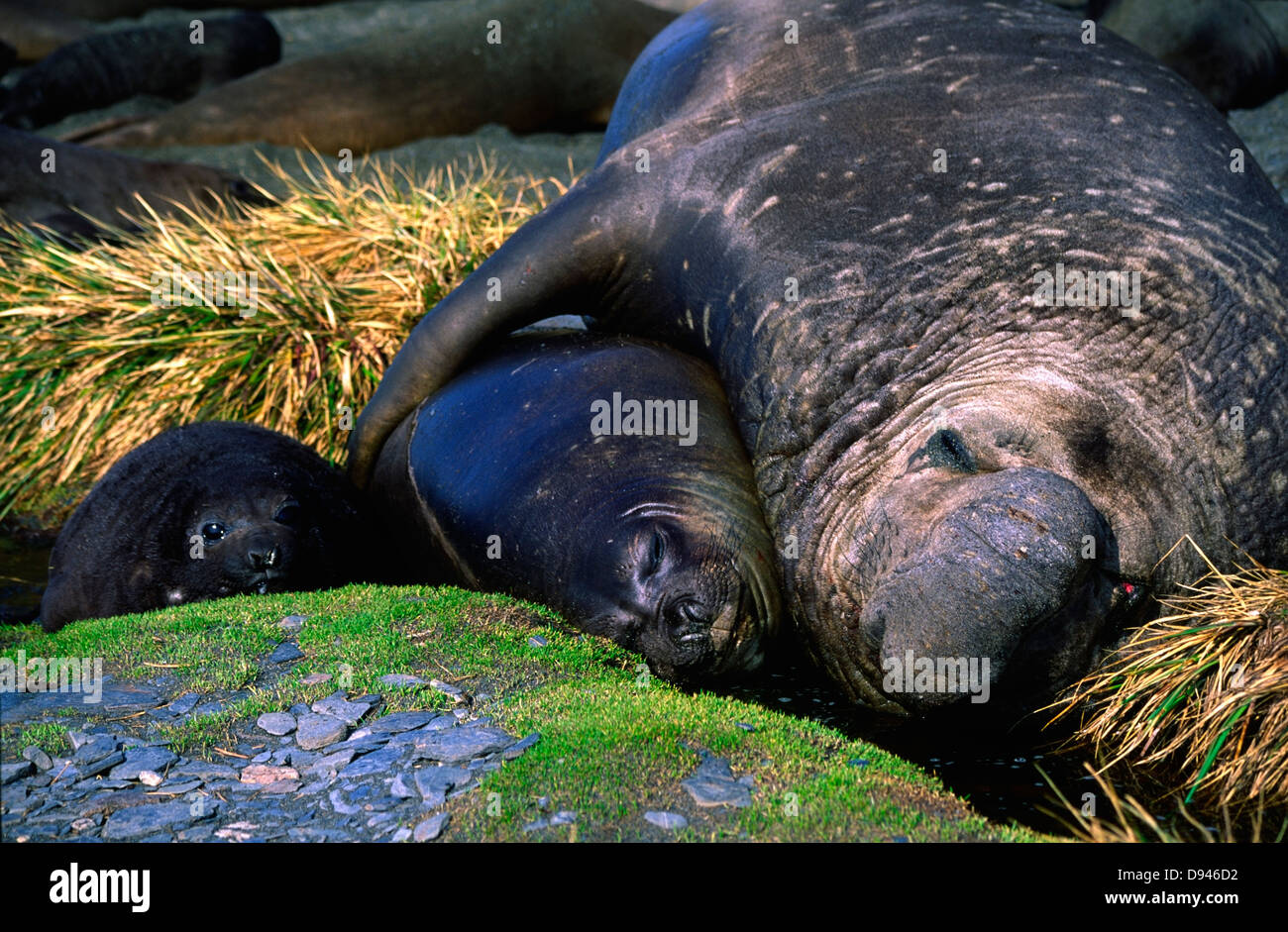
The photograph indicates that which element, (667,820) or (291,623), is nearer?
(667,820)

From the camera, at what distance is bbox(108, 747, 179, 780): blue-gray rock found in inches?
150

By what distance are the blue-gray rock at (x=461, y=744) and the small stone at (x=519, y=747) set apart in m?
0.03

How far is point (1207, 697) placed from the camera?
448 cm

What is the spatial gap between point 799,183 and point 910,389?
1064 mm

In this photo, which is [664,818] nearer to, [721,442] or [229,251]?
[721,442]

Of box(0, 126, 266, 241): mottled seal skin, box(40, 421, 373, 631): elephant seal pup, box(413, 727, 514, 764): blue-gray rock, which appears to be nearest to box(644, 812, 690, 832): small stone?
box(413, 727, 514, 764): blue-gray rock

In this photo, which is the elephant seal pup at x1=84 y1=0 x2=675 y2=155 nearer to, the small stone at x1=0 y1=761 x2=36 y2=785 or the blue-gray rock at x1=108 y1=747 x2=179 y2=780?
the blue-gray rock at x1=108 y1=747 x2=179 y2=780

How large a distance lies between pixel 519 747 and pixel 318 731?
0.59 meters

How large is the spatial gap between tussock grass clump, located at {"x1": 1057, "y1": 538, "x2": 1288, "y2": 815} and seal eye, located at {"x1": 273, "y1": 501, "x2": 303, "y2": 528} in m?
3.18

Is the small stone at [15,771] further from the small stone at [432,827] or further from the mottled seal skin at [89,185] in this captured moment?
the mottled seal skin at [89,185]

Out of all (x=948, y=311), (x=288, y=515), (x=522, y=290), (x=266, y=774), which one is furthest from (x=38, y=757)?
(x=948, y=311)

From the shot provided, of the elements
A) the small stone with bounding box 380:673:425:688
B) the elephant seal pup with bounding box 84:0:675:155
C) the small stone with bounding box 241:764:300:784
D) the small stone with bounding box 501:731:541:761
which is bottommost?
the small stone with bounding box 241:764:300:784

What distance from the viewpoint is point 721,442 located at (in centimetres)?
557

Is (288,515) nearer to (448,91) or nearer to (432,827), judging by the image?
(432,827)
